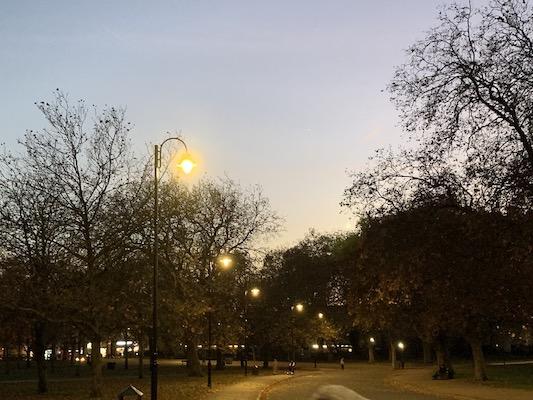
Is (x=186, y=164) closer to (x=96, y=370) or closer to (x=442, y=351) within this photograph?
(x=96, y=370)

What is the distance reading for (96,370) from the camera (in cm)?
2530

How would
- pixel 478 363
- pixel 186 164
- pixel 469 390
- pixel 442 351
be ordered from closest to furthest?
pixel 186 164 → pixel 469 390 → pixel 478 363 → pixel 442 351

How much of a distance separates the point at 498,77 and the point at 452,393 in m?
17.2

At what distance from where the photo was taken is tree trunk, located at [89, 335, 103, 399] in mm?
25047

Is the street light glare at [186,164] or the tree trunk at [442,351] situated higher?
the street light glare at [186,164]

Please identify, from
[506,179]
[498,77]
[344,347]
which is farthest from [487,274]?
[344,347]

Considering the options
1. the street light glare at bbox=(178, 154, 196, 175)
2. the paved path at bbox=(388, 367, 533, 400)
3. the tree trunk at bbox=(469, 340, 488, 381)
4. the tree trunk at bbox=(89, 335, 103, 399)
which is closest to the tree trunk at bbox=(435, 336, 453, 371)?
the paved path at bbox=(388, 367, 533, 400)

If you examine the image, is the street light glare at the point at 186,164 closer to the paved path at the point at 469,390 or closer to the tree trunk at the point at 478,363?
the paved path at the point at 469,390

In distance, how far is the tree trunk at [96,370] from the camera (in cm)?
2505

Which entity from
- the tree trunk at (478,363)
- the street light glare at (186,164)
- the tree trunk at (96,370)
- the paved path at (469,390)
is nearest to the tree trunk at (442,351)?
the paved path at (469,390)

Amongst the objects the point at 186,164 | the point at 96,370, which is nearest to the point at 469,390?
the point at 96,370

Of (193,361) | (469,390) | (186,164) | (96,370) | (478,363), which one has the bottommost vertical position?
(469,390)

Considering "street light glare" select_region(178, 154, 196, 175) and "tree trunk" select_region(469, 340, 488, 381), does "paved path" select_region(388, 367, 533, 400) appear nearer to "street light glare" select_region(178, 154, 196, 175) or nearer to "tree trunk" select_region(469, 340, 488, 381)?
"tree trunk" select_region(469, 340, 488, 381)

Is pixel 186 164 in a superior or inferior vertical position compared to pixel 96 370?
superior
